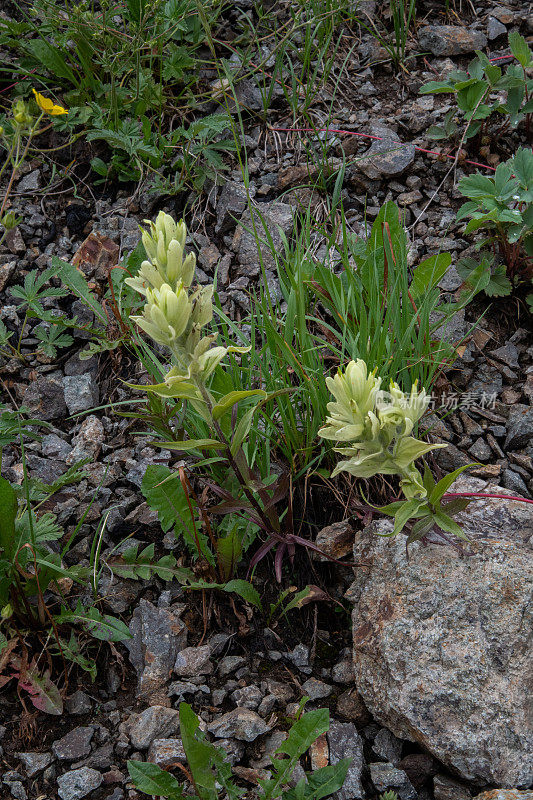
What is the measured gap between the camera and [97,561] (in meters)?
2.38

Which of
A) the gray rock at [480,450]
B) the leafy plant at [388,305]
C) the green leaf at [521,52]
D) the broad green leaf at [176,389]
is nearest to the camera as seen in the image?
the broad green leaf at [176,389]

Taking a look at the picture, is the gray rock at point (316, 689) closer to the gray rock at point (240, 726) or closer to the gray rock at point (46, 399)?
the gray rock at point (240, 726)

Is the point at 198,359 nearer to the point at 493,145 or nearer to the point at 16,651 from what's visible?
the point at 16,651

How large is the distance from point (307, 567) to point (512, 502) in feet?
2.37

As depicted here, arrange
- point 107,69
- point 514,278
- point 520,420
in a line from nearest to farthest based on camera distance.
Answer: point 520,420 < point 514,278 < point 107,69

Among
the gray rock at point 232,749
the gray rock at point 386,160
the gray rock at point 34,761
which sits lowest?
the gray rock at point 232,749

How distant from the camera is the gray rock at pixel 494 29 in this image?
A: 380 cm

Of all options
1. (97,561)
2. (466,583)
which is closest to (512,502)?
(466,583)

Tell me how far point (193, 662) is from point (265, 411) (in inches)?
34.1

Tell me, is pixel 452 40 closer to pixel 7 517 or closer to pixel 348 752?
pixel 7 517

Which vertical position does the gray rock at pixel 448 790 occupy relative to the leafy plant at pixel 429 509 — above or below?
below

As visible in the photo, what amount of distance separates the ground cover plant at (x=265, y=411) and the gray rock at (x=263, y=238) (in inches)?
0.7

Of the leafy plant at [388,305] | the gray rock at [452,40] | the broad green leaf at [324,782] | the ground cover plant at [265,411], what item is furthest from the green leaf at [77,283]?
the gray rock at [452,40]

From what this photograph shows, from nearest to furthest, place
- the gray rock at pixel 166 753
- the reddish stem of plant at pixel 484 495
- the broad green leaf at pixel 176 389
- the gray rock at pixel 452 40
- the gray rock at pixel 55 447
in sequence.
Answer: the broad green leaf at pixel 176 389, the gray rock at pixel 166 753, the reddish stem of plant at pixel 484 495, the gray rock at pixel 55 447, the gray rock at pixel 452 40
